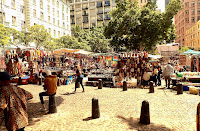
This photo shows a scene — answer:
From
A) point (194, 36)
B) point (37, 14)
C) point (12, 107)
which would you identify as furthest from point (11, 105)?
point (194, 36)

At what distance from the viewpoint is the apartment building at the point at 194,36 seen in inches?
2077

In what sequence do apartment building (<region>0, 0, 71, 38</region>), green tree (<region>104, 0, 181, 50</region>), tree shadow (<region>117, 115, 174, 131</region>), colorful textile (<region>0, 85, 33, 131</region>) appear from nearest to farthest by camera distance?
colorful textile (<region>0, 85, 33, 131</region>) → tree shadow (<region>117, 115, 174, 131</region>) → green tree (<region>104, 0, 181, 50</region>) → apartment building (<region>0, 0, 71, 38</region>)

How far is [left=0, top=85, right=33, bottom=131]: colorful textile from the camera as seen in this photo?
320 cm

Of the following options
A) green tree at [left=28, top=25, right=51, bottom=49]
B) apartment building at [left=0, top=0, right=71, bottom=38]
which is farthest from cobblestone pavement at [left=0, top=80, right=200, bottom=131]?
apartment building at [left=0, top=0, right=71, bottom=38]

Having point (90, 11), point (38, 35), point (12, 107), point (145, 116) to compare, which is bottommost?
point (145, 116)

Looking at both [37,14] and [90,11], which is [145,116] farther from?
[90,11]

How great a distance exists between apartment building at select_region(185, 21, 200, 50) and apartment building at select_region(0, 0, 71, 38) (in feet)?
130

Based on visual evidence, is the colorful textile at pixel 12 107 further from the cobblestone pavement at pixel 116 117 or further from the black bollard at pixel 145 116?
the black bollard at pixel 145 116

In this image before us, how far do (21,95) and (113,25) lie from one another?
20846mm

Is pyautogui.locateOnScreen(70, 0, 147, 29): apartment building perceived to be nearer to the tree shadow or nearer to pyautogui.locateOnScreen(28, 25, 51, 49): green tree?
pyautogui.locateOnScreen(28, 25, 51, 49): green tree

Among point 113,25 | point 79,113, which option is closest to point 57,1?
point 113,25

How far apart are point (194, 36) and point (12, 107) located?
65.5 meters

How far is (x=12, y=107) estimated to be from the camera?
324 centimetres

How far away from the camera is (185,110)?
6.33 meters
